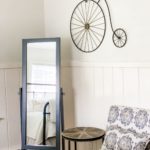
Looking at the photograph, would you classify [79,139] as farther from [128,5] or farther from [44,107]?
[128,5]

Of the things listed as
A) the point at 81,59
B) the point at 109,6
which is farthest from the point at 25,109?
the point at 109,6

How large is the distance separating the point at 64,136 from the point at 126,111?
2.04ft

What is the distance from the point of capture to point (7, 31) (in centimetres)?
327

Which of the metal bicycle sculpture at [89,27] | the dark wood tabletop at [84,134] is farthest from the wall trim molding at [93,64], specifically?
the dark wood tabletop at [84,134]

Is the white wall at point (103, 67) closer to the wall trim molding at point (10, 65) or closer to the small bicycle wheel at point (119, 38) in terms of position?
the small bicycle wheel at point (119, 38)

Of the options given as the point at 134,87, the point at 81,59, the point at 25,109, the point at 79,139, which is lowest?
the point at 79,139

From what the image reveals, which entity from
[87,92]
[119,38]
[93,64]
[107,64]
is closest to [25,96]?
[87,92]

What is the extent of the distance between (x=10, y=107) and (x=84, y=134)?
1.14m

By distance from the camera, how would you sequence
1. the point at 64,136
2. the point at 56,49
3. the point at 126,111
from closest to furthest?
the point at 126,111, the point at 64,136, the point at 56,49

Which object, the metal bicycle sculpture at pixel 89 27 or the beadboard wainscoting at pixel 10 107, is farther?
the beadboard wainscoting at pixel 10 107

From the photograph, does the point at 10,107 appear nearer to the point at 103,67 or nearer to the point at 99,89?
the point at 99,89

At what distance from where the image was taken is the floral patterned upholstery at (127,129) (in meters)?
2.14

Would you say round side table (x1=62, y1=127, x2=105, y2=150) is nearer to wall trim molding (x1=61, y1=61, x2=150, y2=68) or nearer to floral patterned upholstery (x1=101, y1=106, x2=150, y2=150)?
floral patterned upholstery (x1=101, y1=106, x2=150, y2=150)

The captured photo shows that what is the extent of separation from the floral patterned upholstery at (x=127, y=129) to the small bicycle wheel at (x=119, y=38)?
22.4 inches
